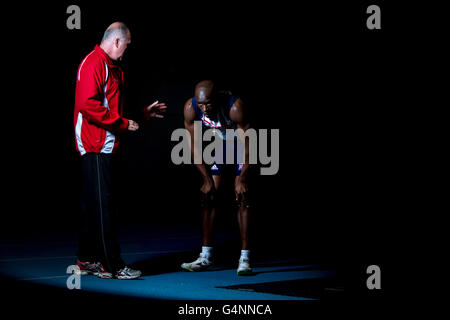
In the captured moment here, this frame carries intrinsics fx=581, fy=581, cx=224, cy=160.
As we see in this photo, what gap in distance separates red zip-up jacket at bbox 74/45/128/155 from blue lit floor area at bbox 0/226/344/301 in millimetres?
803

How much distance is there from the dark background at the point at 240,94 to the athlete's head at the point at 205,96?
2.77m

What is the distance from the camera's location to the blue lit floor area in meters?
3.04

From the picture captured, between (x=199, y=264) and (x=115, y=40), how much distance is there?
1549 mm

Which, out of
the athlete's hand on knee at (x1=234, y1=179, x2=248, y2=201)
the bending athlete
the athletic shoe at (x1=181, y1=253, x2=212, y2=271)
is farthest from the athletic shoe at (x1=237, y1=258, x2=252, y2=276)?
the athlete's hand on knee at (x1=234, y1=179, x2=248, y2=201)

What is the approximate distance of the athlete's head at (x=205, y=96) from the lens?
3.63 meters

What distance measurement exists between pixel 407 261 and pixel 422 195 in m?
3.76

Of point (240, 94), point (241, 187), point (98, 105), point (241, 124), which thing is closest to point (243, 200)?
point (241, 187)

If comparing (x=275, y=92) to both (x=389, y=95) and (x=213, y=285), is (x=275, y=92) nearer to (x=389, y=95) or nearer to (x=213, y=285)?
(x=389, y=95)

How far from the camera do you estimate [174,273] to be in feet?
12.1

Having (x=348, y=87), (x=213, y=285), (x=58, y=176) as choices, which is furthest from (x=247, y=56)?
(x=213, y=285)

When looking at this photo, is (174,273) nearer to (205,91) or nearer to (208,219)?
(208,219)

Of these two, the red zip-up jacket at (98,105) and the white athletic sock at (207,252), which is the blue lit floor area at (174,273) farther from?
the red zip-up jacket at (98,105)

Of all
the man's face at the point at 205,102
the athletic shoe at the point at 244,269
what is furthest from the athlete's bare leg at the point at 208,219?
the man's face at the point at 205,102

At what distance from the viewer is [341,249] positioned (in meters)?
4.88
